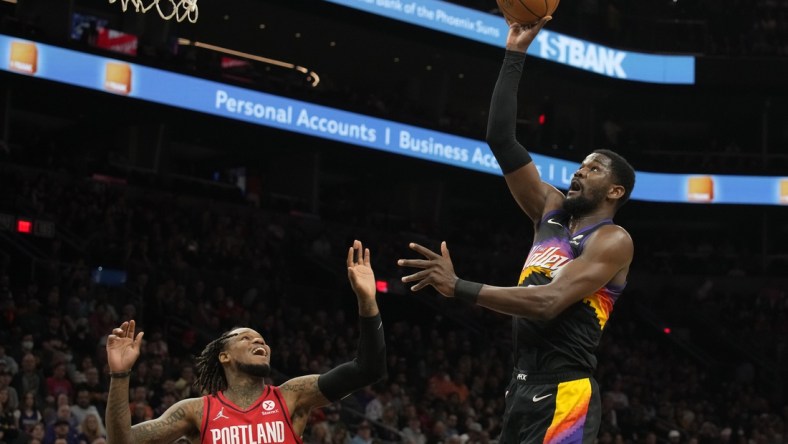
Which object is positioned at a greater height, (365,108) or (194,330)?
(365,108)

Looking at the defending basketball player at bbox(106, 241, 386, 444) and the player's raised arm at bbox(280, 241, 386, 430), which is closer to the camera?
the defending basketball player at bbox(106, 241, 386, 444)

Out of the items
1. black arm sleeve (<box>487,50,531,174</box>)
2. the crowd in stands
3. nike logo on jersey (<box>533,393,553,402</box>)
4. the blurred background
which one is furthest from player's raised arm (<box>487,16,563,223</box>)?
the blurred background

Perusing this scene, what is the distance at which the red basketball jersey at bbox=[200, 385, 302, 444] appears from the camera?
6215 mm

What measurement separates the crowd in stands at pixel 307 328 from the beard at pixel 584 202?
27.7ft

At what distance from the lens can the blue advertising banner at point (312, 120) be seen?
894 inches

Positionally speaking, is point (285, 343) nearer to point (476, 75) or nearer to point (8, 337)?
point (8, 337)

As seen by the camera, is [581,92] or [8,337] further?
[581,92]

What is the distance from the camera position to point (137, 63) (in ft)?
78.0

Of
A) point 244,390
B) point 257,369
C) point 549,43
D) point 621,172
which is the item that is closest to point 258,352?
point 257,369

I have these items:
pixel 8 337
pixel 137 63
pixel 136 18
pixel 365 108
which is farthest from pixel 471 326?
pixel 8 337

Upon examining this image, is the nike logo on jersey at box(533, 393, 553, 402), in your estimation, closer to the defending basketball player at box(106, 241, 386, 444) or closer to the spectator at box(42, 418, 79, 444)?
the defending basketball player at box(106, 241, 386, 444)

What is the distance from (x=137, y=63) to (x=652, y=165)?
15591 mm

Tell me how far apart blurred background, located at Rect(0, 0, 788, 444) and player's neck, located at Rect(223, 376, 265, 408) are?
7.23 metres

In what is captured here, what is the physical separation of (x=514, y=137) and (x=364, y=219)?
76.7 feet
